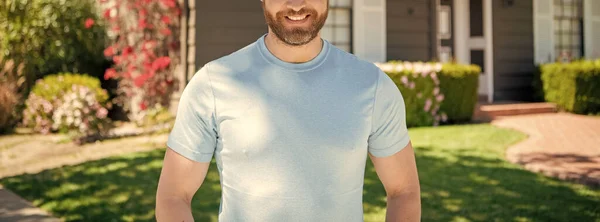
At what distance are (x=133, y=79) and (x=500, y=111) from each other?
7155 mm

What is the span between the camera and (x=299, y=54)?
1.65 meters

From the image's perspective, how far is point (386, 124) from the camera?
5.45 ft

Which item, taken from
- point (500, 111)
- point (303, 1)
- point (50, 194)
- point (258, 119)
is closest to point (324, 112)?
point (258, 119)

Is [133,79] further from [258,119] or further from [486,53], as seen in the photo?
[258,119]

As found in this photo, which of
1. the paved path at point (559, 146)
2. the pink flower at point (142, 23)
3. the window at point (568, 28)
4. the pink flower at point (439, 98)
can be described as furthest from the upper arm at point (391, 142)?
the window at point (568, 28)

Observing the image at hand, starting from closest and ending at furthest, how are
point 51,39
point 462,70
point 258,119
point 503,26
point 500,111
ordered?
point 258,119 < point 462,70 < point 500,111 < point 51,39 < point 503,26

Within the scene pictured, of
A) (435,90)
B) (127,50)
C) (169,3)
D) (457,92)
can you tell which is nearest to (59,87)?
(127,50)

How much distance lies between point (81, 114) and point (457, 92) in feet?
21.6

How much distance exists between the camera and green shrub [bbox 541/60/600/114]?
464 inches

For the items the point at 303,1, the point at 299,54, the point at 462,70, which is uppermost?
the point at 303,1

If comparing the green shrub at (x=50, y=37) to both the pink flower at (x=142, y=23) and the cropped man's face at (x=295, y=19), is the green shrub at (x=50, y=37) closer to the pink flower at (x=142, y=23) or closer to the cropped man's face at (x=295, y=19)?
the pink flower at (x=142, y=23)

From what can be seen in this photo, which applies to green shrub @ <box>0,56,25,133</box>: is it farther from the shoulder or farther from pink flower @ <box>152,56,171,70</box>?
the shoulder

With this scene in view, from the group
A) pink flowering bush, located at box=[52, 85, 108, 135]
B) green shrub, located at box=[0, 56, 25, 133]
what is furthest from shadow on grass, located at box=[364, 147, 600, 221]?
green shrub, located at box=[0, 56, 25, 133]

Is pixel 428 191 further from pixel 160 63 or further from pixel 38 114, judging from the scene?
pixel 38 114
